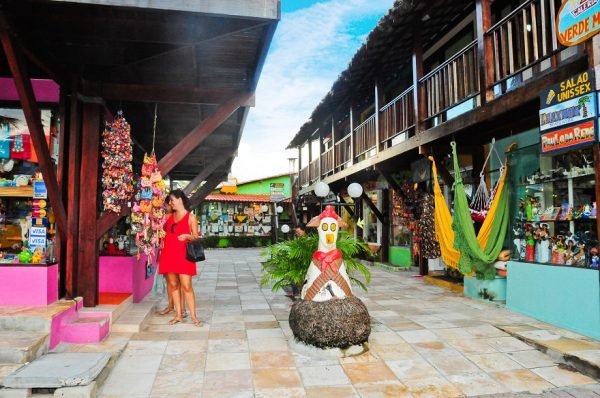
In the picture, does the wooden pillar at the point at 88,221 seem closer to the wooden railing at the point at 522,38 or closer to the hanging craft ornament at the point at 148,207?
the hanging craft ornament at the point at 148,207

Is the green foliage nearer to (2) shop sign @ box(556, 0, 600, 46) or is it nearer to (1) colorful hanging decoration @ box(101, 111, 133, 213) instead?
(1) colorful hanging decoration @ box(101, 111, 133, 213)

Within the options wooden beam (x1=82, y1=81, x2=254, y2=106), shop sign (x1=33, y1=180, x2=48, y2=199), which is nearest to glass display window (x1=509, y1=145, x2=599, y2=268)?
wooden beam (x1=82, y1=81, x2=254, y2=106)

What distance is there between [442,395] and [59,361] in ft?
11.0

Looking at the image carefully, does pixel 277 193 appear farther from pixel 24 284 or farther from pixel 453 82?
pixel 24 284

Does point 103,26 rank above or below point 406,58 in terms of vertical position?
below

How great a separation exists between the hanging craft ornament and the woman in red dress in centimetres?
59

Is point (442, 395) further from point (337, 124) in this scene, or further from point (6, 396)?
point (337, 124)

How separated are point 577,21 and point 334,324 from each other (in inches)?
164

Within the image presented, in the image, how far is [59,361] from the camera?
3.80 metres

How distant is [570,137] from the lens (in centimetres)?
479

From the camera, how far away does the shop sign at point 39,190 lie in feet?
17.0

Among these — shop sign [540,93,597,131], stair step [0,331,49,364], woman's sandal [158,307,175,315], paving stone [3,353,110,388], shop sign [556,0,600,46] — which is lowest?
woman's sandal [158,307,175,315]

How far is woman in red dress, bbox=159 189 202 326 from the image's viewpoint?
545cm

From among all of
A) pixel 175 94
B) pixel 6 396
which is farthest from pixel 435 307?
pixel 6 396
